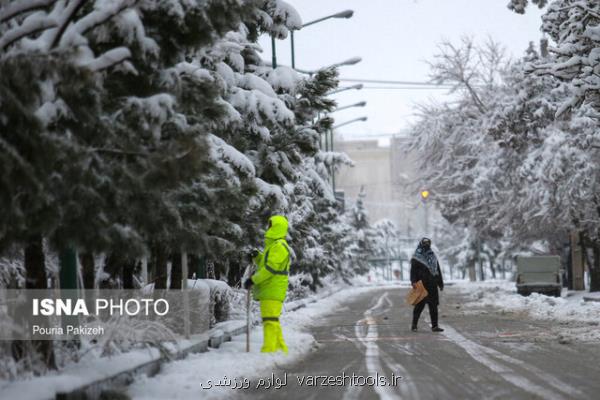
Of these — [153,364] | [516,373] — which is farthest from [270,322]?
[516,373]

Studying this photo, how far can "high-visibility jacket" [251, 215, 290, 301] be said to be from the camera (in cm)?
1190

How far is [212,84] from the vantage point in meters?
8.91

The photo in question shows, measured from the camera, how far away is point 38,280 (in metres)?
8.77

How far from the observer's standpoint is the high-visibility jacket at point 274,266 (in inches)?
468

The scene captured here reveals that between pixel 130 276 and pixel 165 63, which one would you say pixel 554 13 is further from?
pixel 165 63

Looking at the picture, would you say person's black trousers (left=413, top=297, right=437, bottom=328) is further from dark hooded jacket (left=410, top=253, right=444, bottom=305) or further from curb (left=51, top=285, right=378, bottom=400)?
curb (left=51, top=285, right=378, bottom=400)

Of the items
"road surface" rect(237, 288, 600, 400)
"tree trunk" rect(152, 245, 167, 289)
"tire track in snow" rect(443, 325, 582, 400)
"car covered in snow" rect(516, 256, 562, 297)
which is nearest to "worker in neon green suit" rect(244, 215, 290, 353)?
"road surface" rect(237, 288, 600, 400)

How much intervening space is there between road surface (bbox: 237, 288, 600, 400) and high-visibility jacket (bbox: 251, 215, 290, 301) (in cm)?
102

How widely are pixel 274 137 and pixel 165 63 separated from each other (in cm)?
769

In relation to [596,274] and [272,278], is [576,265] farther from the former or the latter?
[272,278]

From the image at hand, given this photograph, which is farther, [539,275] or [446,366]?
[539,275]

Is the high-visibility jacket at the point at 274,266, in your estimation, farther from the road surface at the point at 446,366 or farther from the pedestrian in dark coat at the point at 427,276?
the pedestrian in dark coat at the point at 427,276

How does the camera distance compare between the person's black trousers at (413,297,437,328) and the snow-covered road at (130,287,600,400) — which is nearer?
the snow-covered road at (130,287,600,400)

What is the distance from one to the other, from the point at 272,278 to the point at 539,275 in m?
25.3
